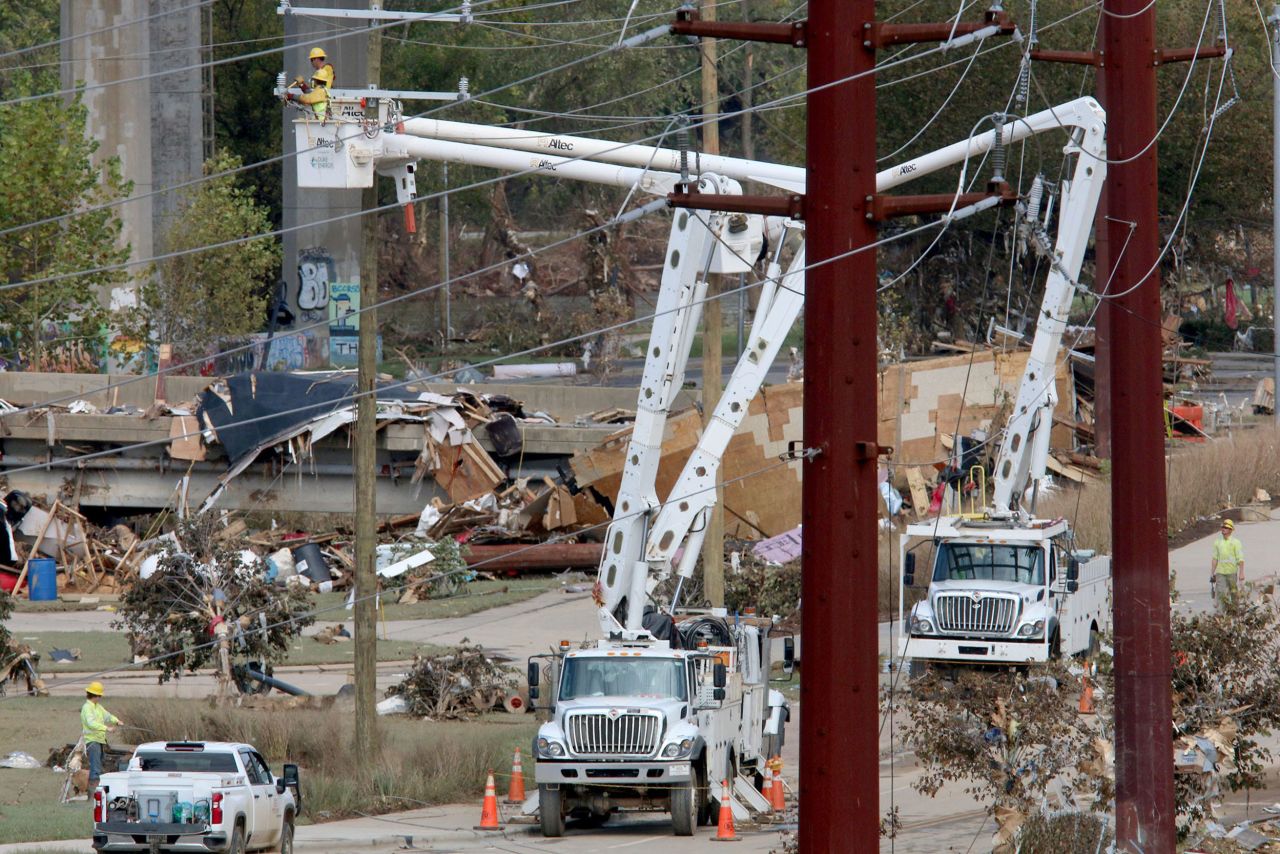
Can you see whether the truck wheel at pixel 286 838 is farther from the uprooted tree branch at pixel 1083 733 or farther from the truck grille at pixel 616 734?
the uprooted tree branch at pixel 1083 733

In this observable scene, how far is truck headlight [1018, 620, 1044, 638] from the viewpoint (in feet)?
85.0

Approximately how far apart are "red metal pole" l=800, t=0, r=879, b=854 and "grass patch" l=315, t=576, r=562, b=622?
86.9ft

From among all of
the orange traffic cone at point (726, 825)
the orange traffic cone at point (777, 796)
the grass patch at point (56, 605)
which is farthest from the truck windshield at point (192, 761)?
the grass patch at point (56, 605)

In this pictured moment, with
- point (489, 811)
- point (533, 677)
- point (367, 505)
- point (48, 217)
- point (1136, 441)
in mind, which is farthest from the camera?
point (48, 217)

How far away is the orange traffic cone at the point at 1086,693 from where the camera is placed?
1681 centimetres

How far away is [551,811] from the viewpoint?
1872 cm

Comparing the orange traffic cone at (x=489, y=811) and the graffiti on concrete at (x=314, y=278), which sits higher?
the graffiti on concrete at (x=314, y=278)

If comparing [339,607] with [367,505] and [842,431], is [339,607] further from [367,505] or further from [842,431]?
[842,431]

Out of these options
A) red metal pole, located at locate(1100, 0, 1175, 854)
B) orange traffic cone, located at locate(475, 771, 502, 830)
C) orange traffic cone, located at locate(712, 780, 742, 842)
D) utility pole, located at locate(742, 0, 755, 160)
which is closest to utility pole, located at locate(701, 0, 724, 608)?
orange traffic cone, located at locate(475, 771, 502, 830)

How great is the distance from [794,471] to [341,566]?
10288 millimetres

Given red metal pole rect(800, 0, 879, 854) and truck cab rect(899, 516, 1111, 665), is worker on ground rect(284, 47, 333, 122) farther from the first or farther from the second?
red metal pole rect(800, 0, 879, 854)

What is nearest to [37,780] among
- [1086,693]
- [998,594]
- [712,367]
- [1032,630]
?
[712,367]

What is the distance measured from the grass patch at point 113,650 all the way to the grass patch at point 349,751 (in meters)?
5.82

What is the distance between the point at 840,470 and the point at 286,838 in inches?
386
